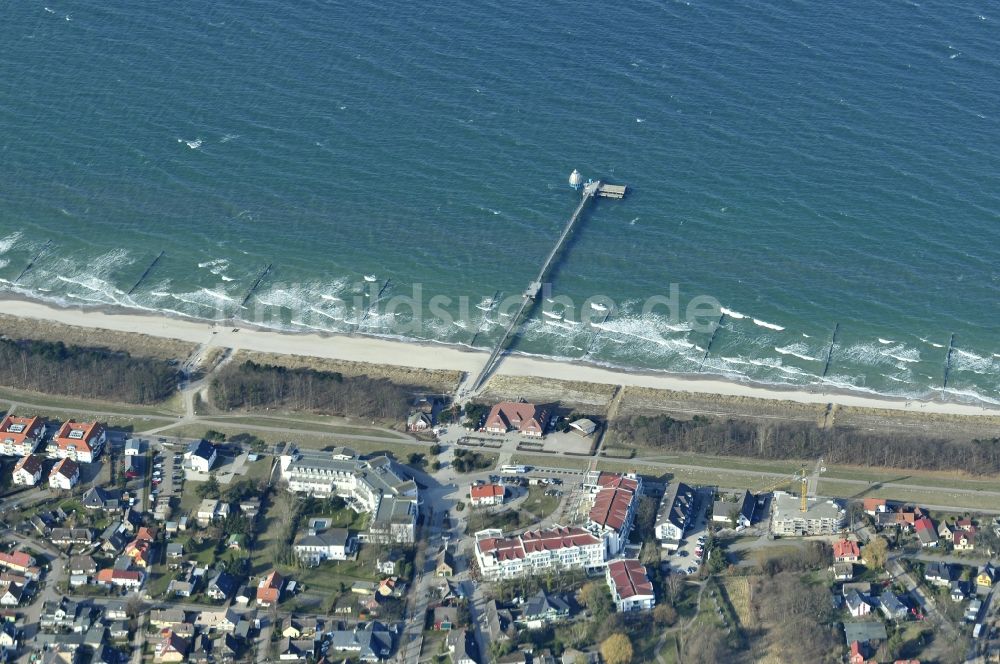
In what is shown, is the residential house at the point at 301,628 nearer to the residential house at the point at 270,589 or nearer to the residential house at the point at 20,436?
the residential house at the point at 270,589

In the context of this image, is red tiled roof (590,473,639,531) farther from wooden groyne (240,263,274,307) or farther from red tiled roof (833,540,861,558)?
wooden groyne (240,263,274,307)

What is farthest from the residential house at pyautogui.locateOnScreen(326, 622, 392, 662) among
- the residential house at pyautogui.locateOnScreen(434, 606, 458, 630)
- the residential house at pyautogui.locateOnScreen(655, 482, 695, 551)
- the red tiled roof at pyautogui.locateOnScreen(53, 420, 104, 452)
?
the red tiled roof at pyautogui.locateOnScreen(53, 420, 104, 452)

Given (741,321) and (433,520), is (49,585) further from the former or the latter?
(741,321)

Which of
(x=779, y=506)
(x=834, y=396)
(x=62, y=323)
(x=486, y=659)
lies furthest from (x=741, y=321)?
(x=62, y=323)

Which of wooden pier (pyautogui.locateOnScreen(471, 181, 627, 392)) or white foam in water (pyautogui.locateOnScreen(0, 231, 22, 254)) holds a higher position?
wooden pier (pyautogui.locateOnScreen(471, 181, 627, 392))

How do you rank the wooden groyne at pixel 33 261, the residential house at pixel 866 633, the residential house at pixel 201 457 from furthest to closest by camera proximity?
the wooden groyne at pixel 33 261 < the residential house at pixel 201 457 < the residential house at pixel 866 633

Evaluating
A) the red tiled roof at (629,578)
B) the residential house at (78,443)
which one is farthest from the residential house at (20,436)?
the red tiled roof at (629,578)
